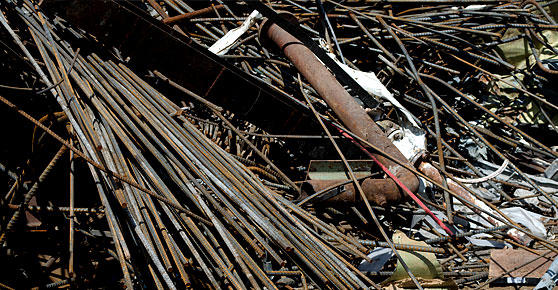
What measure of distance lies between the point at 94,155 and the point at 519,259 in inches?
103

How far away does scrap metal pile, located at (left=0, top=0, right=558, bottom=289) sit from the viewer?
190 cm

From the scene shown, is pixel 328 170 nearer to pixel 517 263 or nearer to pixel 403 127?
pixel 403 127

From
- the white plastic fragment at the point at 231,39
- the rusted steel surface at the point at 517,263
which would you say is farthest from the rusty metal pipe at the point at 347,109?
the rusted steel surface at the point at 517,263

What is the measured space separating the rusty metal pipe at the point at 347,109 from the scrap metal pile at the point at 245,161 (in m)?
0.01

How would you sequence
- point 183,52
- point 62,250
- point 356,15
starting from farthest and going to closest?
1. point 356,15
2. point 183,52
3. point 62,250

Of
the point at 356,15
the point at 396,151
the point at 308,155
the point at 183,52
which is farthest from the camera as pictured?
the point at 356,15

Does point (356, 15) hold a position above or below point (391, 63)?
above

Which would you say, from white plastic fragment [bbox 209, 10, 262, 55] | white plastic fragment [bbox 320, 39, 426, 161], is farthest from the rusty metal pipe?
white plastic fragment [bbox 320, 39, 426, 161]

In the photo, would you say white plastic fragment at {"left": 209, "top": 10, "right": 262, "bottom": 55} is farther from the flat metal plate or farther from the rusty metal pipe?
the flat metal plate

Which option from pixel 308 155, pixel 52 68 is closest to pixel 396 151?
pixel 308 155

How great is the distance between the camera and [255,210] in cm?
194

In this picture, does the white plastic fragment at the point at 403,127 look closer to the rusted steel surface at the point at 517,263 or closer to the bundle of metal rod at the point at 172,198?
the rusted steel surface at the point at 517,263

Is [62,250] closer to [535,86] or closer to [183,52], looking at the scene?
[183,52]

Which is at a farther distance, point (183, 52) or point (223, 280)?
point (183, 52)
